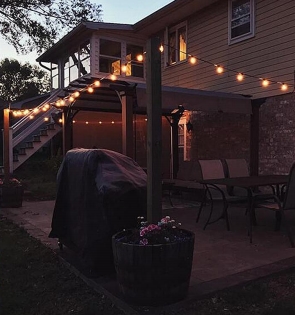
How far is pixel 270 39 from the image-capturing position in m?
8.99

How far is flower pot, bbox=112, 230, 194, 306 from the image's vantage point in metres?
2.79

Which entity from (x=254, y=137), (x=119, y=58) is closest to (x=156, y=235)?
(x=254, y=137)

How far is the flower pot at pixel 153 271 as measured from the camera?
2789 mm

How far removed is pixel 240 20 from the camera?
9.92 metres

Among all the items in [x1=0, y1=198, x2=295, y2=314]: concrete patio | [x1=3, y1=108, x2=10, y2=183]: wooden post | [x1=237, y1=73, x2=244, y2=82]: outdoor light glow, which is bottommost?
[x1=0, y1=198, x2=295, y2=314]: concrete patio

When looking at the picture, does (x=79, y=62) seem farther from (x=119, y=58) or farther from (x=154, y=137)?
(x=154, y=137)

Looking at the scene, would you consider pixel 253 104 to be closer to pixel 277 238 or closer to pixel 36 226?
pixel 277 238

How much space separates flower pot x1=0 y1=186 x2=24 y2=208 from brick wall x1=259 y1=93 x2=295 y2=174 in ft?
18.5

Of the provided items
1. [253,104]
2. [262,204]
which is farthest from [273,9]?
[262,204]

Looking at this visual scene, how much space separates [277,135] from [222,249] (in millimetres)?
5279

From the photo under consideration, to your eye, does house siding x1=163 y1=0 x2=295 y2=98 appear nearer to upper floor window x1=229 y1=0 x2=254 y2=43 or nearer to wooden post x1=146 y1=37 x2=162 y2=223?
upper floor window x1=229 y1=0 x2=254 y2=43

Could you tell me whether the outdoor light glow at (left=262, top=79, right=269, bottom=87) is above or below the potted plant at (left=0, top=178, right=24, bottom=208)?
above

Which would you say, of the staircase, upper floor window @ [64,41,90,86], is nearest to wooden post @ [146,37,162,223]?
the staircase

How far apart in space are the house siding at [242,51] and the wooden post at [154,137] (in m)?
6.16
